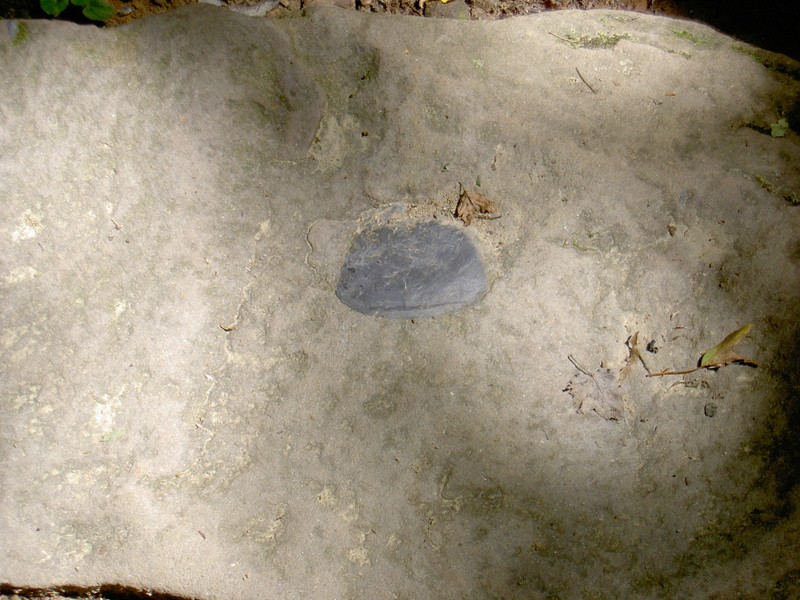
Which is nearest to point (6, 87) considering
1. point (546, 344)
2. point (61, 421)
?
point (61, 421)

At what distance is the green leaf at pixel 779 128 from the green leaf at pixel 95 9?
210 cm

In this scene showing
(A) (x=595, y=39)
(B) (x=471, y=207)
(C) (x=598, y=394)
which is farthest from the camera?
(A) (x=595, y=39)

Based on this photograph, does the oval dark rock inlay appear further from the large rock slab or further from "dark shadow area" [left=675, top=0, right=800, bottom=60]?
"dark shadow area" [left=675, top=0, right=800, bottom=60]

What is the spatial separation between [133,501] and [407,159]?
1.22 m

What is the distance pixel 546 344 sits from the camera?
1706 mm

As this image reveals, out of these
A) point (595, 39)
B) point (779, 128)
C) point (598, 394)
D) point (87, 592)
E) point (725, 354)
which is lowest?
point (87, 592)

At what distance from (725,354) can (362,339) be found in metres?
0.99

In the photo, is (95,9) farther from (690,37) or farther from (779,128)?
(779,128)

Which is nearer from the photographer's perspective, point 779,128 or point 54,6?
point 779,128

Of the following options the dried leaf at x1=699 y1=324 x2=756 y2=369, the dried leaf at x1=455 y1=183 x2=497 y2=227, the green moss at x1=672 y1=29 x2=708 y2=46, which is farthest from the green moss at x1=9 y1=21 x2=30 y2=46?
the dried leaf at x1=699 y1=324 x2=756 y2=369

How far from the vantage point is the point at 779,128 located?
183 centimetres

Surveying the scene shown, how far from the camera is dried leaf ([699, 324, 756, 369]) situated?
65.8 inches

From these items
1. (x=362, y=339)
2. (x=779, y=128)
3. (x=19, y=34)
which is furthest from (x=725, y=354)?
(x=19, y=34)

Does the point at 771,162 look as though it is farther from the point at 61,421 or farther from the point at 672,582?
the point at 61,421
